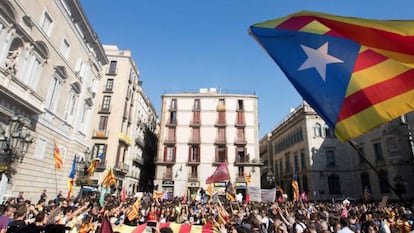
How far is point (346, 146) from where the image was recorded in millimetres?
38000

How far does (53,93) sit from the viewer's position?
746 inches

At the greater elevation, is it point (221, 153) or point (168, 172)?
point (221, 153)

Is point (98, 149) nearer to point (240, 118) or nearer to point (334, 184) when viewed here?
point (240, 118)

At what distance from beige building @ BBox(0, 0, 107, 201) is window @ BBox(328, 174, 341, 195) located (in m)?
32.5

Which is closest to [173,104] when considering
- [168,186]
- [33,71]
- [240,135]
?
[240,135]

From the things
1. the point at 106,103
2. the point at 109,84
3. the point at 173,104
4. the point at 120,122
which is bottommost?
the point at 120,122

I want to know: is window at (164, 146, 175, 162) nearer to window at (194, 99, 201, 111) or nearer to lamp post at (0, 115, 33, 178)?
window at (194, 99, 201, 111)

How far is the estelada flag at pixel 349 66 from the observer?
12.4 feet

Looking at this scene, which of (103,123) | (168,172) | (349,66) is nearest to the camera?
(349,66)

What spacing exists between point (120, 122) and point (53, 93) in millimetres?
14407

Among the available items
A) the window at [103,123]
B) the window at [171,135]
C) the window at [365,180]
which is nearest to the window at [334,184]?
the window at [365,180]

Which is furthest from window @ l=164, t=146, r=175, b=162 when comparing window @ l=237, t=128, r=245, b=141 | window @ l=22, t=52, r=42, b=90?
window @ l=22, t=52, r=42, b=90

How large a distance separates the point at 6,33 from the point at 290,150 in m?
42.2

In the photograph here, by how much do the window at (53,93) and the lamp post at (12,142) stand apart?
449 cm
